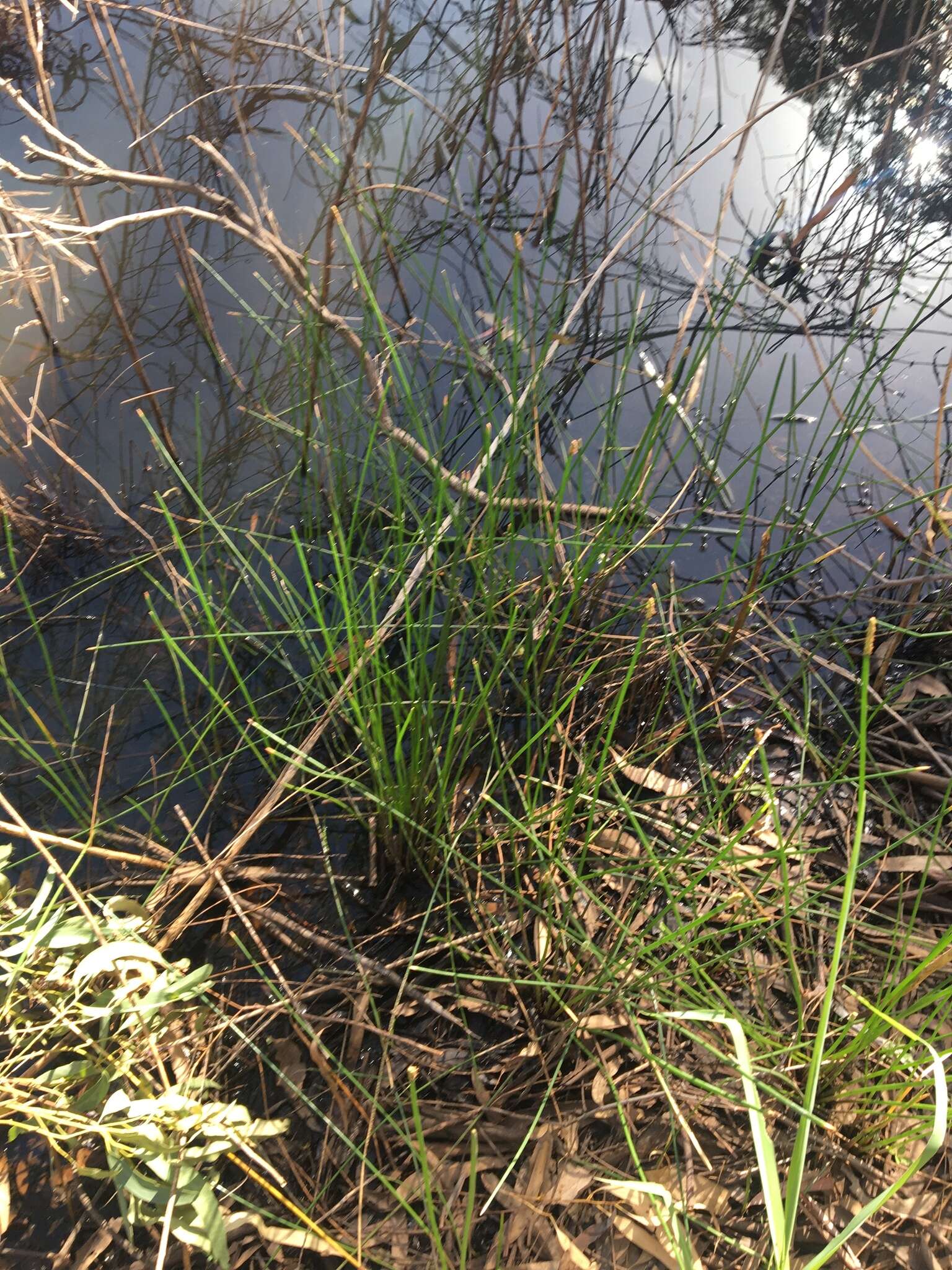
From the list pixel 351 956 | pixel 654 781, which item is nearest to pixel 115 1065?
pixel 351 956

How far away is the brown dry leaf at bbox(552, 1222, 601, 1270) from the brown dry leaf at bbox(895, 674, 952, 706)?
0.76 metres

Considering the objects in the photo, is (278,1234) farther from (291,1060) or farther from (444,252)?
(444,252)

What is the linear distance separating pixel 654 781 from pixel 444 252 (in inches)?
41.3

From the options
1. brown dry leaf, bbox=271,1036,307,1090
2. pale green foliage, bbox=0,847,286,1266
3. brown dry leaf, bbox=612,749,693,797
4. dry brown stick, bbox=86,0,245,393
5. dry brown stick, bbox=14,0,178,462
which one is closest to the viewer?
pale green foliage, bbox=0,847,286,1266

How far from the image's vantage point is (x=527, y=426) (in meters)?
0.98

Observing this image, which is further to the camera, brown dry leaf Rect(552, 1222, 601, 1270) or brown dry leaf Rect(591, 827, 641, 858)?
brown dry leaf Rect(591, 827, 641, 858)

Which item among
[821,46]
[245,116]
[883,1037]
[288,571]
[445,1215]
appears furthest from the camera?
[821,46]

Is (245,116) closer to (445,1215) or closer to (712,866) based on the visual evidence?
(712,866)

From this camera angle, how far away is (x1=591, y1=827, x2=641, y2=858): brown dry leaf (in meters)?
0.96

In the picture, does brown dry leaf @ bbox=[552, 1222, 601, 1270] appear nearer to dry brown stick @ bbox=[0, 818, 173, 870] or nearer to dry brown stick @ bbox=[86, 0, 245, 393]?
dry brown stick @ bbox=[0, 818, 173, 870]

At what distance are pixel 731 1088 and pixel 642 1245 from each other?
6.2 inches

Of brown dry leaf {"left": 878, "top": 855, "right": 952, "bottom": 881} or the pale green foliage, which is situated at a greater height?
brown dry leaf {"left": 878, "top": 855, "right": 952, "bottom": 881}

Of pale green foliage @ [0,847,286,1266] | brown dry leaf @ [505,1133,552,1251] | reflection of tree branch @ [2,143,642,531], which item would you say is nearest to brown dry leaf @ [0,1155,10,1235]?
pale green foliage @ [0,847,286,1266]

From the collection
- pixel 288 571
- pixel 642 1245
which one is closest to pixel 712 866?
pixel 642 1245
